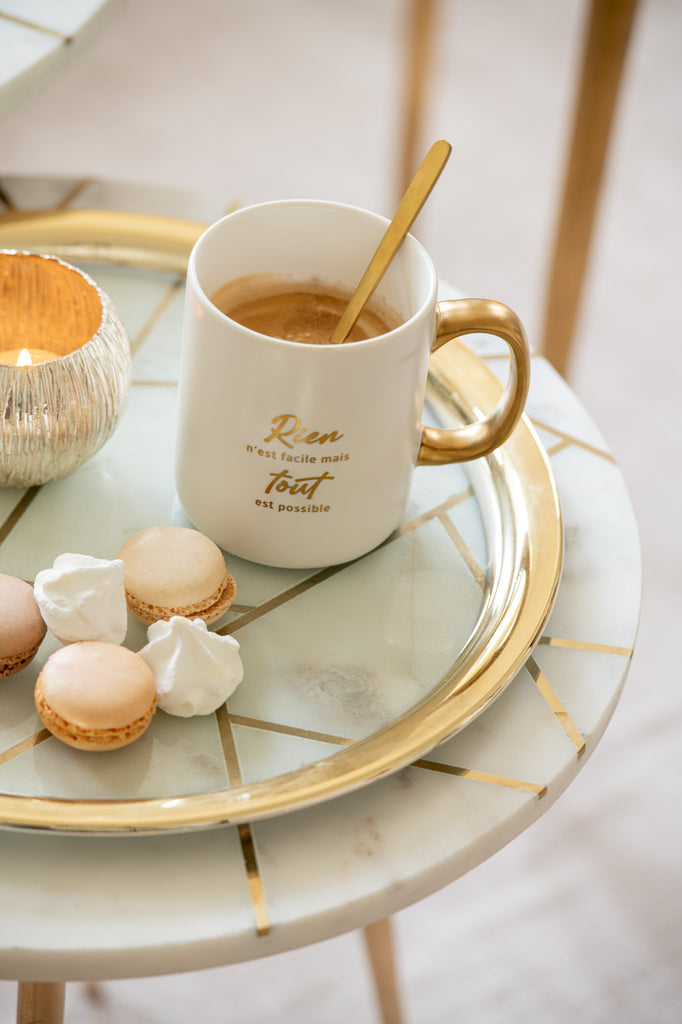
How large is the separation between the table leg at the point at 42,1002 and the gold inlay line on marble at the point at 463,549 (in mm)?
302

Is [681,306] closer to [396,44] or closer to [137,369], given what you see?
[396,44]

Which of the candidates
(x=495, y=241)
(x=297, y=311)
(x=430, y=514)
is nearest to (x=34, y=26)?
(x=297, y=311)

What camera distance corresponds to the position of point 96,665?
0.43 m

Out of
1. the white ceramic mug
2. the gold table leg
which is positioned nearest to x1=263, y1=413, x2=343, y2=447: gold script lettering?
the white ceramic mug

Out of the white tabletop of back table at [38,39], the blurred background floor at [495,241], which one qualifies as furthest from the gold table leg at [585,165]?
the white tabletop of back table at [38,39]

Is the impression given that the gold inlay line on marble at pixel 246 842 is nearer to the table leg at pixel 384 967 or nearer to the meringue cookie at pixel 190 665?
the meringue cookie at pixel 190 665

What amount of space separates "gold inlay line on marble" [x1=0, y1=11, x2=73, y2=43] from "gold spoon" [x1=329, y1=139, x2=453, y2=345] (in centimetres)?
36

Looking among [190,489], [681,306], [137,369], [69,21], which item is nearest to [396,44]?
[681,306]

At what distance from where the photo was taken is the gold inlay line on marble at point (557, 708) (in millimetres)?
472

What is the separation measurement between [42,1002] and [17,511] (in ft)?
0.85

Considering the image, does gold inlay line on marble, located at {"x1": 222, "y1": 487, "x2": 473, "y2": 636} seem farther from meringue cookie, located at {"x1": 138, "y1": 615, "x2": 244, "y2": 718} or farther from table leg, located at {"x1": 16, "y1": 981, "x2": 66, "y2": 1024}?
table leg, located at {"x1": 16, "y1": 981, "x2": 66, "y2": 1024}

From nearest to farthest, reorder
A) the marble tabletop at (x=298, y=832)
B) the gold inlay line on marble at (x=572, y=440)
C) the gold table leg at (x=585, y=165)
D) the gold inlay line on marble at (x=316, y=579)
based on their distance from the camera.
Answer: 1. the marble tabletop at (x=298, y=832)
2. the gold inlay line on marble at (x=316, y=579)
3. the gold inlay line on marble at (x=572, y=440)
4. the gold table leg at (x=585, y=165)

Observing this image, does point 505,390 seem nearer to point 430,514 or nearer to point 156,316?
point 430,514

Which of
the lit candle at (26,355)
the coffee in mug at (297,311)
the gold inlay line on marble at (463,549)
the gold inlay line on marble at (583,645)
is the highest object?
the coffee in mug at (297,311)
